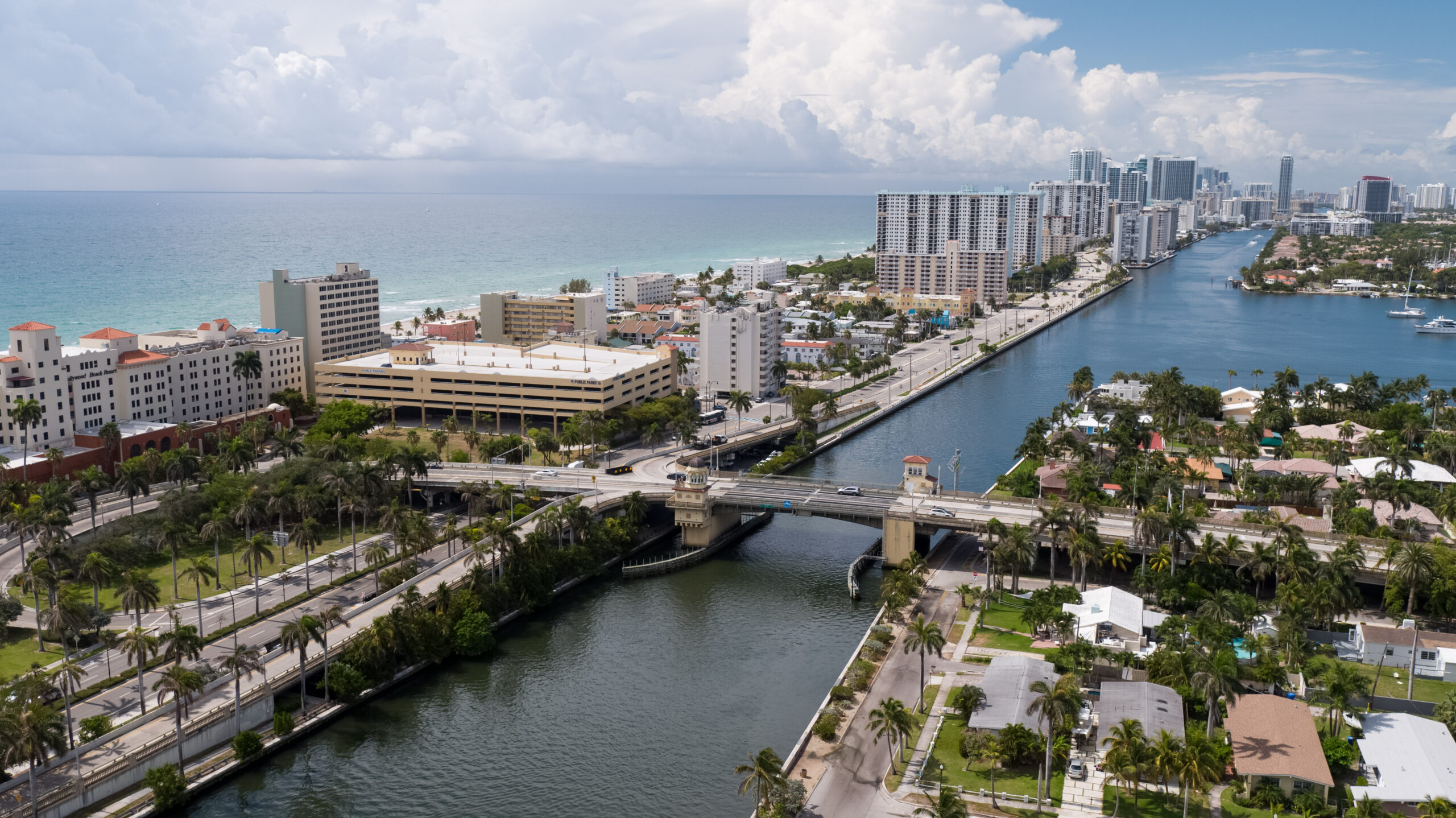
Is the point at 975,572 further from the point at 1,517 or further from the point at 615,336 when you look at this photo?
the point at 615,336

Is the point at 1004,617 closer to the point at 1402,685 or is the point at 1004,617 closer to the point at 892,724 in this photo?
the point at 892,724

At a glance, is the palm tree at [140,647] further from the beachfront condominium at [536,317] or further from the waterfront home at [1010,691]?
the beachfront condominium at [536,317]

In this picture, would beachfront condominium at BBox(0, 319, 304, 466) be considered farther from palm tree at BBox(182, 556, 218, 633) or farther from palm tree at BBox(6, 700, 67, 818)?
palm tree at BBox(6, 700, 67, 818)

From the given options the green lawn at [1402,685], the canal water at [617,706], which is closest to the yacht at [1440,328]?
the canal water at [617,706]

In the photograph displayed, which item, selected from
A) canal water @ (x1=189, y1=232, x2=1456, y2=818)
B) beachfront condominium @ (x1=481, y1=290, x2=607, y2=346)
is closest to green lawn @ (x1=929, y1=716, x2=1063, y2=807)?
canal water @ (x1=189, y1=232, x2=1456, y2=818)

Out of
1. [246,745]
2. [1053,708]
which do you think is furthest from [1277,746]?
[246,745]

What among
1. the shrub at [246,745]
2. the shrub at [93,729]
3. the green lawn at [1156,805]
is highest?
the shrub at [93,729]

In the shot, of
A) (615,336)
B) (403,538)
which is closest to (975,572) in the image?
(403,538)
